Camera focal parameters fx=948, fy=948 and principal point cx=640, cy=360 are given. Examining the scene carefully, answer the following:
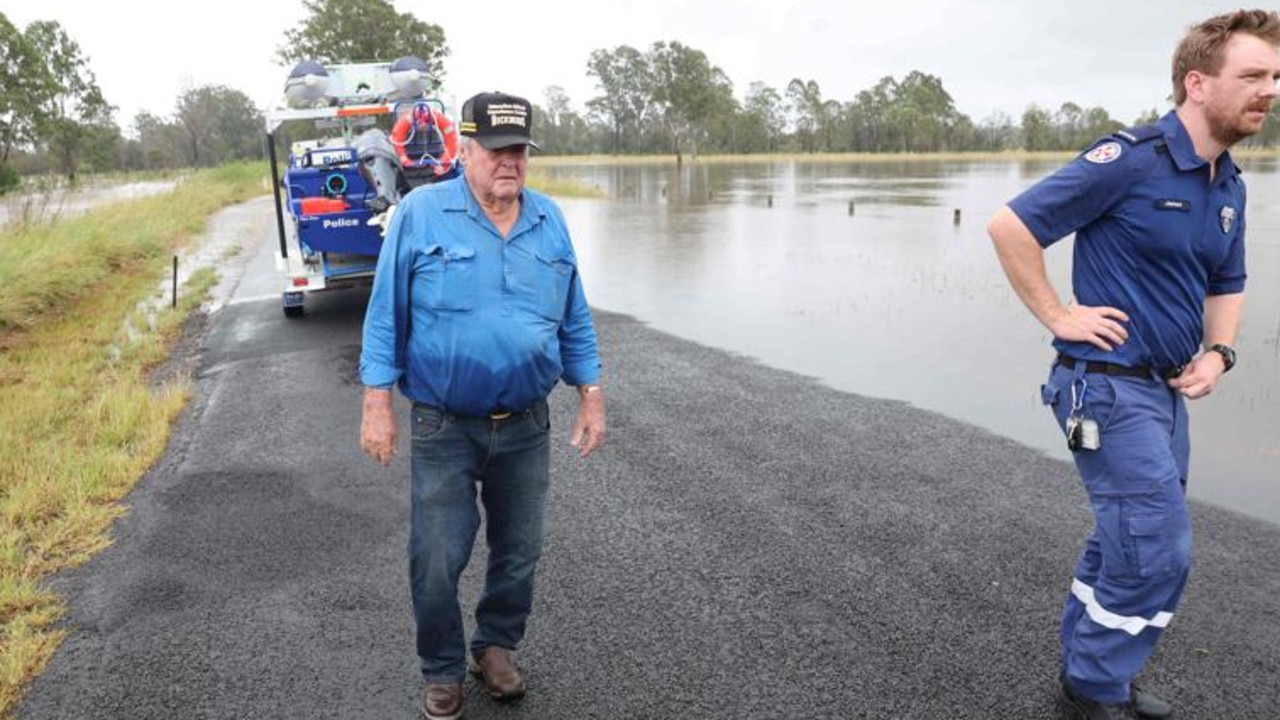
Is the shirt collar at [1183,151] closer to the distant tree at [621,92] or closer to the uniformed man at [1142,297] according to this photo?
the uniformed man at [1142,297]

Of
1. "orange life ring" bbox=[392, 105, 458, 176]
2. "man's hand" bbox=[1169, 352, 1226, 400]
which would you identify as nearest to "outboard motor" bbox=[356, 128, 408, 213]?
"orange life ring" bbox=[392, 105, 458, 176]

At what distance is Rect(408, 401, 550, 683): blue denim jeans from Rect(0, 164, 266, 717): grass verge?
1517 mm

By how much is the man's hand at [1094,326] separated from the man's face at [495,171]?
1.69 metres

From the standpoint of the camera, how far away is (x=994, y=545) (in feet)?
14.8

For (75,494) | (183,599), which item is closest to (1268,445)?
(183,599)

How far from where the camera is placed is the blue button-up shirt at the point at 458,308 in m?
2.87

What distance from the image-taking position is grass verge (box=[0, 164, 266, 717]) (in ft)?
13.6

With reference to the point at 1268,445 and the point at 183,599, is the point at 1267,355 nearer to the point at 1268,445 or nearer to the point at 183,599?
the point at 1268,445

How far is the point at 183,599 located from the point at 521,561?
5.70 ft

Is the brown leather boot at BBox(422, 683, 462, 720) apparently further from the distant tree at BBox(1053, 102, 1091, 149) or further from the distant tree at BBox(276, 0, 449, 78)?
the distant tree at BBox(1053, 102, 1091, 149)

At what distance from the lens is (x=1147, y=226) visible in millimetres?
2793

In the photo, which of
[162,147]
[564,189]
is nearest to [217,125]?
[162,147]

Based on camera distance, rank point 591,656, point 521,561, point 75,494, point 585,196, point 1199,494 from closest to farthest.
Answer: point 521,561
point 591,656
point 75,494
point 1199,494
point 585,196

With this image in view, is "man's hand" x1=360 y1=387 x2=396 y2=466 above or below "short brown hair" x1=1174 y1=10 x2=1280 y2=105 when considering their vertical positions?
below
